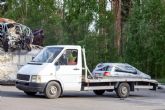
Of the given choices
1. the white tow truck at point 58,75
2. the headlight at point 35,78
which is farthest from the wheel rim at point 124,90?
the headlight at point 35,78

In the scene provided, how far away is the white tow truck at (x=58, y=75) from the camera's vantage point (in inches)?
838

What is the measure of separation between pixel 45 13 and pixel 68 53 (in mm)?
35112

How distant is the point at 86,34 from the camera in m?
48.6

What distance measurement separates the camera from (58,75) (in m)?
21.6

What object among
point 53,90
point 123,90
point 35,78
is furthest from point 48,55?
point 123,90

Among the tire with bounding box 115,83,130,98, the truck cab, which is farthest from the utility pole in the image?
the truck cab

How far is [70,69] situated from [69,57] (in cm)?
58

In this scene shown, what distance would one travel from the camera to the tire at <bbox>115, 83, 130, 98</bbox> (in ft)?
76.7

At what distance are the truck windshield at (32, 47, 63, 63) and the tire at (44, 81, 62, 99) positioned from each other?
102cm

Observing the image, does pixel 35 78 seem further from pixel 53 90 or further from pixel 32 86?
pixel 53 90

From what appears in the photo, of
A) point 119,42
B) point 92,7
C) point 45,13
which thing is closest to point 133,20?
point 119,42

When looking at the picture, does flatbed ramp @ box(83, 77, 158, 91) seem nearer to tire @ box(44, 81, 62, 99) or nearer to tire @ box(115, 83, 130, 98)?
tire @ box(115, 83, 130, 98)

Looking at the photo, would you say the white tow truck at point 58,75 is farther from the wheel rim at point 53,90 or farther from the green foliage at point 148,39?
the green foliage at point 148,39

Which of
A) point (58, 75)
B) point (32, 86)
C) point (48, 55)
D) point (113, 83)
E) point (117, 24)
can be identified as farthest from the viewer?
point (117, 24)
